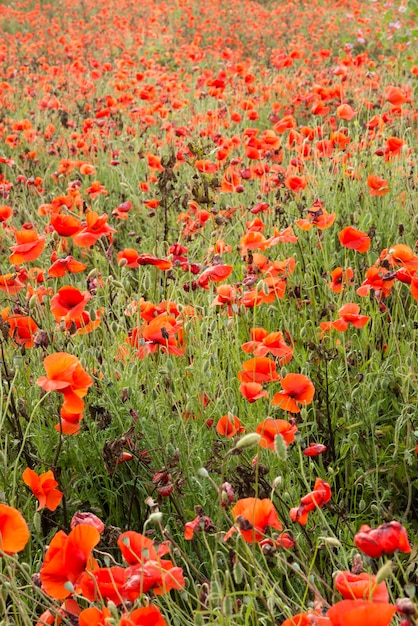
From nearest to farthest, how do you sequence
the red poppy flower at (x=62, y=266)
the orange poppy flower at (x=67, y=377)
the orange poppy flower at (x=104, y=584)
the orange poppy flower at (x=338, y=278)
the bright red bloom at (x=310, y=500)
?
the orange poppy flower at (x=104, y=584), the bright red bloom at (x=310, y=500), the orange poppy flower at (x=67, y=377), the red poppy flower at (x=62, y=266), the orange poppy flower at (x=338, y=278)

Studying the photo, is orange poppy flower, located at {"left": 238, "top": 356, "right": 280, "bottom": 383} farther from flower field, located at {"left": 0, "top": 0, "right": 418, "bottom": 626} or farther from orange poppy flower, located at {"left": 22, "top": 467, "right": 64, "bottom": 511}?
orange poppy flower, located at {"left": 22, "top": 467, "right": 64, "bottom": 511}

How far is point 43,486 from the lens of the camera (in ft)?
5.27

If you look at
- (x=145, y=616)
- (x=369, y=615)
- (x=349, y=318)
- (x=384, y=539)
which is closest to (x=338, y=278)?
(x=349, y=318)

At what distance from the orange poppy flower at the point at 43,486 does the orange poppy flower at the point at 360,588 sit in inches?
28.6

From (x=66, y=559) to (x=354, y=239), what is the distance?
4.59 feet

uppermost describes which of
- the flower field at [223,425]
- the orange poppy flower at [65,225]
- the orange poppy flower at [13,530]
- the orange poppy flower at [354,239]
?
the orange poppy flower at [65,225]

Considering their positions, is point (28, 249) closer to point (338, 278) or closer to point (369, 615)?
point (338, 278)

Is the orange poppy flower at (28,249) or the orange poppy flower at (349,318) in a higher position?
the orange poppy flower at (28,249)

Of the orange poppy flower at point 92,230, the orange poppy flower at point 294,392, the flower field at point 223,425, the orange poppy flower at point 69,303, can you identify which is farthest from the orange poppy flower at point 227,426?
the orange poppy flower at point 92,230

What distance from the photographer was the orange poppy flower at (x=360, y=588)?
3.30 ft

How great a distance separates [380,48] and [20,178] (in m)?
6.19

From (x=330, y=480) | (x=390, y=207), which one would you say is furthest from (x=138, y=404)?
(x=390, y=207)

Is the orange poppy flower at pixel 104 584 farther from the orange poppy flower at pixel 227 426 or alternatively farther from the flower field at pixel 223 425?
the orange poppy flower at pixel 227 426

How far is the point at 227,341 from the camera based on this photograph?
2287 mm
